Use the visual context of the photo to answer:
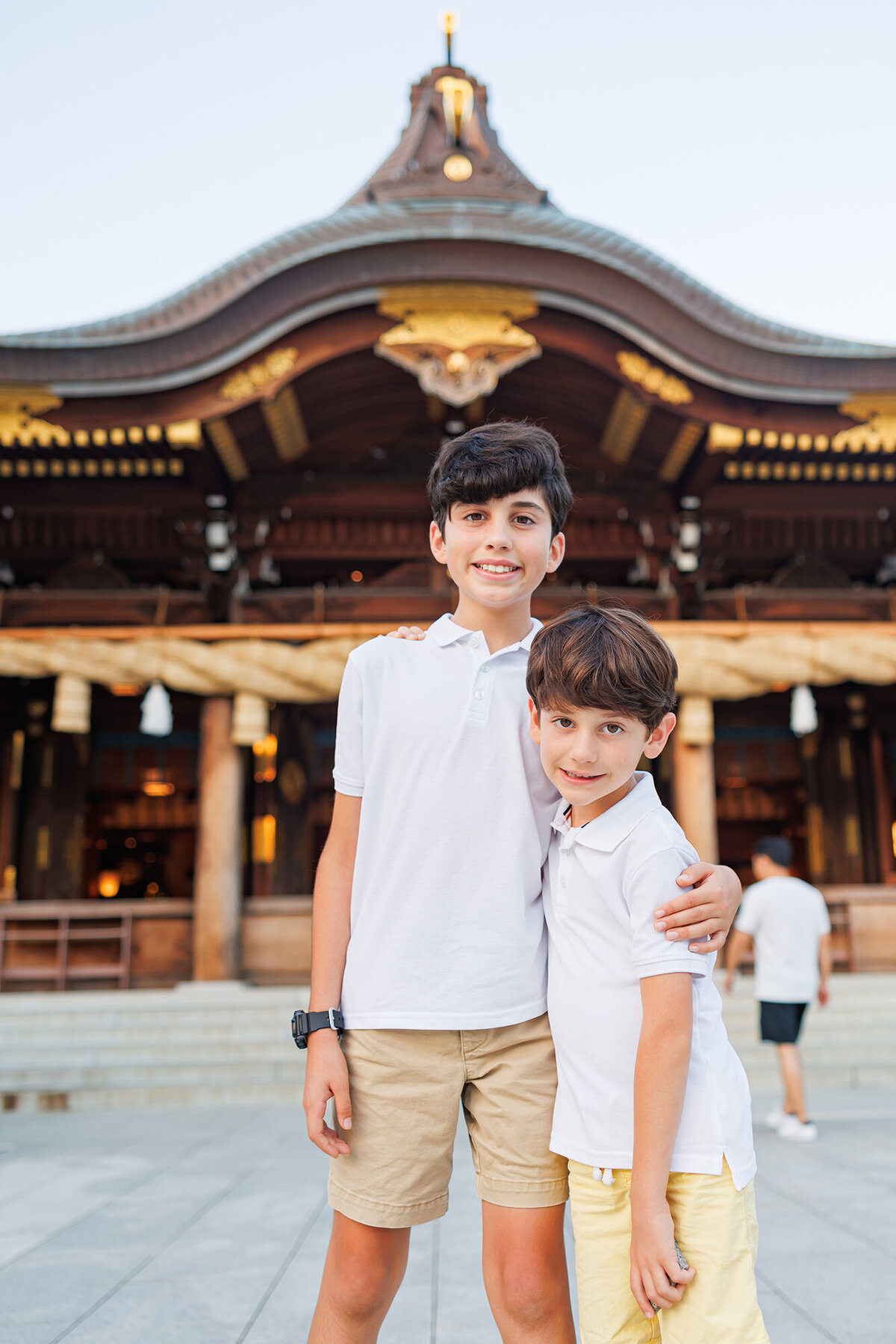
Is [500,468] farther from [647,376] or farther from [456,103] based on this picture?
[456,103]

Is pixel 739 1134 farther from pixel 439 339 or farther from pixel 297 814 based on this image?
pixel 297 814

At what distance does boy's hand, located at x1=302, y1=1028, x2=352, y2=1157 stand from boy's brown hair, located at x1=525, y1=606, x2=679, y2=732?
697 mm

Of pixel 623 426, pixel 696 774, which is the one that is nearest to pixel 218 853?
pixel 696 774

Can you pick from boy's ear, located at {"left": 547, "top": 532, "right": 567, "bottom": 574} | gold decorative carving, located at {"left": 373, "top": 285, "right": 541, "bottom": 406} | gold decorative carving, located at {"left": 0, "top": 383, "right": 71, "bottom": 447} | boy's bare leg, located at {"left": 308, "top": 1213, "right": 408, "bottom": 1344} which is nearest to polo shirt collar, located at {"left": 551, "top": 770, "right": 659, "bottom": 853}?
boy's ear, located at {"left": 547, "top": 532, "right": 567, "bottom": 574}

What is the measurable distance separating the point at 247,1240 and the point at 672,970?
2512 mm

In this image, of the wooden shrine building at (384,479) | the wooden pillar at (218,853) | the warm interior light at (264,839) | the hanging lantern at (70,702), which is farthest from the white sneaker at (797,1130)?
the warm interior light at (264,839)

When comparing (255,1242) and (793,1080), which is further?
(793,1080)

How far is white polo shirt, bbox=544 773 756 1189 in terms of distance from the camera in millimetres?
1409

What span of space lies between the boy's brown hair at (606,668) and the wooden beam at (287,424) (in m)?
6.07

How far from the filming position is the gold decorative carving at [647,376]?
6965 millimetres

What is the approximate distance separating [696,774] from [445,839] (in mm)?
6144

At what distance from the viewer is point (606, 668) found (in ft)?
4.78

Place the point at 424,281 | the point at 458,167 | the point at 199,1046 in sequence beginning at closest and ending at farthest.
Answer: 1. the point at 199,1046
2. the point at 424,281
3. the point at 458,167

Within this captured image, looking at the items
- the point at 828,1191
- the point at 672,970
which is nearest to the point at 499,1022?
the point at 672,970
